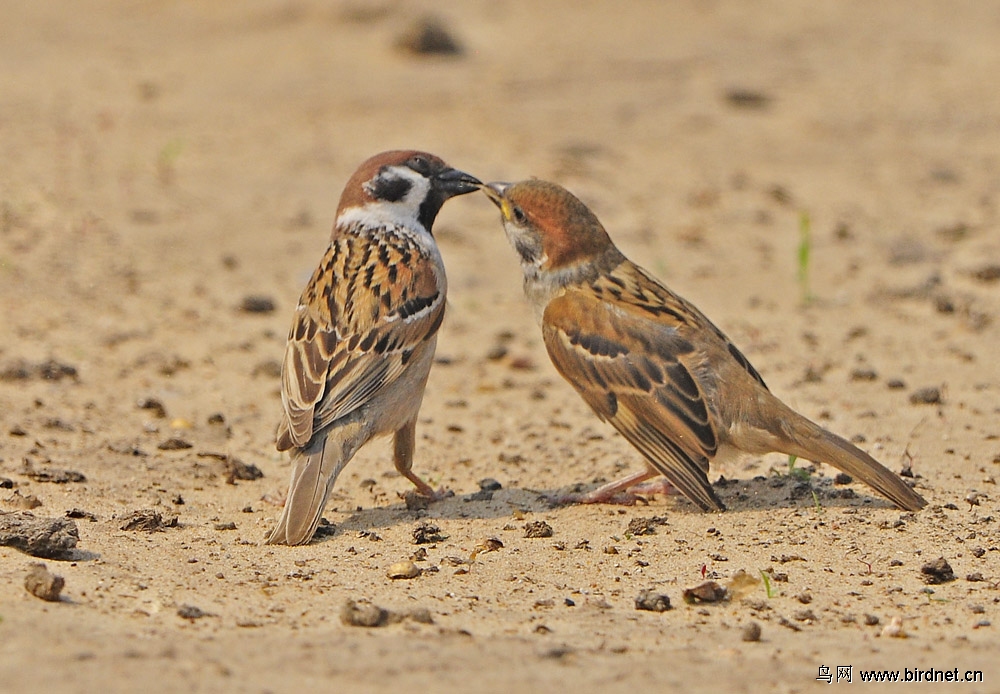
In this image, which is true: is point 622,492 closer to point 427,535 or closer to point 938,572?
point 427,535

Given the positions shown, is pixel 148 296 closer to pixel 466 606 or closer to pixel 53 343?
pixel 53 343

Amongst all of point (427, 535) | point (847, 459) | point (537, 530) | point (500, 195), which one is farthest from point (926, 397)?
point (427, 535)

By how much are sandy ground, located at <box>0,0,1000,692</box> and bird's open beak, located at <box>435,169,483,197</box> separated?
1455mm

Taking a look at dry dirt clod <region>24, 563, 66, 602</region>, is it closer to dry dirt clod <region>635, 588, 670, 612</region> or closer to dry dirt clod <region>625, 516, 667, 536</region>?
dry dirt clod <region>635, 588, 670, 612</region>

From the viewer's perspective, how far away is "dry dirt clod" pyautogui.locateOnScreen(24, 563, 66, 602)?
16.8ft

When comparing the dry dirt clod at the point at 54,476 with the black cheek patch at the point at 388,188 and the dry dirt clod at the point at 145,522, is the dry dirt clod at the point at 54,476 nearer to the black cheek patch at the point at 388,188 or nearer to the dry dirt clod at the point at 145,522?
the dry dirt clod at the point at 145,522

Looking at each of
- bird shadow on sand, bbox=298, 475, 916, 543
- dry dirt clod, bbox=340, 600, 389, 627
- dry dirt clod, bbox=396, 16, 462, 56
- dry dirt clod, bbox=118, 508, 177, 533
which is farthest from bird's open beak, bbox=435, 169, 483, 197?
dry dirt clod, bbox=396, 16, 462, 56

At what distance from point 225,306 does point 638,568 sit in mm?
5104

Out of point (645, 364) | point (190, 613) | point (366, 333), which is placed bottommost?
point (190, 613)

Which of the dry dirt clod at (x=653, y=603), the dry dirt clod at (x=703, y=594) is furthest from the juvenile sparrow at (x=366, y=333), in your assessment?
the dry dirt clod at (x=703, y=594)

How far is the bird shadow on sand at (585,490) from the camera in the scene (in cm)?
674

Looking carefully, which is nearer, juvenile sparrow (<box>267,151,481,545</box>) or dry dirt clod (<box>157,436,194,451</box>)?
juvenile sparrow (<box>267,151,481,545</box>)

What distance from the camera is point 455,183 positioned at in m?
7.88

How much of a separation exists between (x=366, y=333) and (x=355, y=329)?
6 cm
